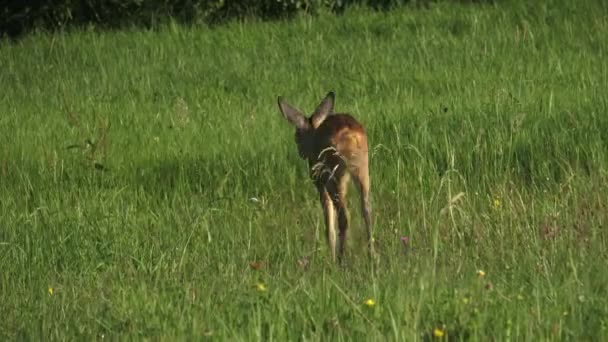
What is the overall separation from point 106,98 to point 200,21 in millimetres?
3734

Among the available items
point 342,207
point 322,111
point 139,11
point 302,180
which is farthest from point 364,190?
point 139,11

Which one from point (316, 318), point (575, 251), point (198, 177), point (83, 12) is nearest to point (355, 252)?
point (575, 251)

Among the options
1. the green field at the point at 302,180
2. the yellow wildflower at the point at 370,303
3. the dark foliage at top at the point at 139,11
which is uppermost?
the yellow wildflower at the point at 370,303

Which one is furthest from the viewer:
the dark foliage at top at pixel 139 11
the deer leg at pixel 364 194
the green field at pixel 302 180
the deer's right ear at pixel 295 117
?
the dark foliage at top at pixel 139 11

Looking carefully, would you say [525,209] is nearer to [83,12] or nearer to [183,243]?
[183,243]

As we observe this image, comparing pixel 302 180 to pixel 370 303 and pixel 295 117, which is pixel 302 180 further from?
pixel 370 303

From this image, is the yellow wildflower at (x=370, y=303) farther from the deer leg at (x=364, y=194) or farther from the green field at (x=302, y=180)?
the deer leg at (x=364, y=194)

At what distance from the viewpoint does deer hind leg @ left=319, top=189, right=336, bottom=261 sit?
766cm

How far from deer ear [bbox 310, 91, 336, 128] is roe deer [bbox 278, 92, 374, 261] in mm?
35

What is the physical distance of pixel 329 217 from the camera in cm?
781

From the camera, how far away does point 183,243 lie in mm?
7645

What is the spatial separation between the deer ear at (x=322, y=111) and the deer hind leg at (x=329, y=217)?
0.45 meters

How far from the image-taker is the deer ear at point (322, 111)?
26.6 ft

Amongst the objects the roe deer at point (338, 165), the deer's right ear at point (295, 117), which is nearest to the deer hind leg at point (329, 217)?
the roe deer at point (338, 165)
